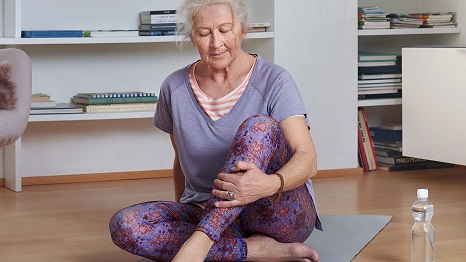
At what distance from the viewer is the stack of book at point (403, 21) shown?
4.68m

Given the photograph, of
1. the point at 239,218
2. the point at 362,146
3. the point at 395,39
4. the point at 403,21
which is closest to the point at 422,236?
the point at 239,218

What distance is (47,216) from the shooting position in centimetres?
353

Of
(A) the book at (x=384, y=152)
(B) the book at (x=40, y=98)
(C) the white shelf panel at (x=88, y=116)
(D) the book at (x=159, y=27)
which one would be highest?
(D) the book at (x=159, y=27)

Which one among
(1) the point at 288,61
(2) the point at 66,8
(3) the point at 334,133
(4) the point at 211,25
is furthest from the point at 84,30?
(4) the point at 211,25

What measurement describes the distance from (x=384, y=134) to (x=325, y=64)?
2.01ft

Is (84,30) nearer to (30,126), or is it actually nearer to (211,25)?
(30,126)

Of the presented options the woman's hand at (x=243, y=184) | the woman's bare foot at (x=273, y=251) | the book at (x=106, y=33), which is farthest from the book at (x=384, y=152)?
the woman's hand at (x=243, y=184)

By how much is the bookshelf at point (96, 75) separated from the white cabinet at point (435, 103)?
2.33ft

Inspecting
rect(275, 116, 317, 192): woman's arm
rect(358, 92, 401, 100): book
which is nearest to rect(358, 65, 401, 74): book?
rect(358, 92, 401, 100): book

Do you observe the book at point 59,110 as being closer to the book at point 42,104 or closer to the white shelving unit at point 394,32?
the book at point 42,104

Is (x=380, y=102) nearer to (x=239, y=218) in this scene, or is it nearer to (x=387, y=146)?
(x=387, y=146)

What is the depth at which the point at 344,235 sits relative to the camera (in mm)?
3109

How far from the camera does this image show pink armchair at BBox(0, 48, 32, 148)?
2777 millimetres

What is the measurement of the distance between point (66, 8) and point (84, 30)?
15 cm
